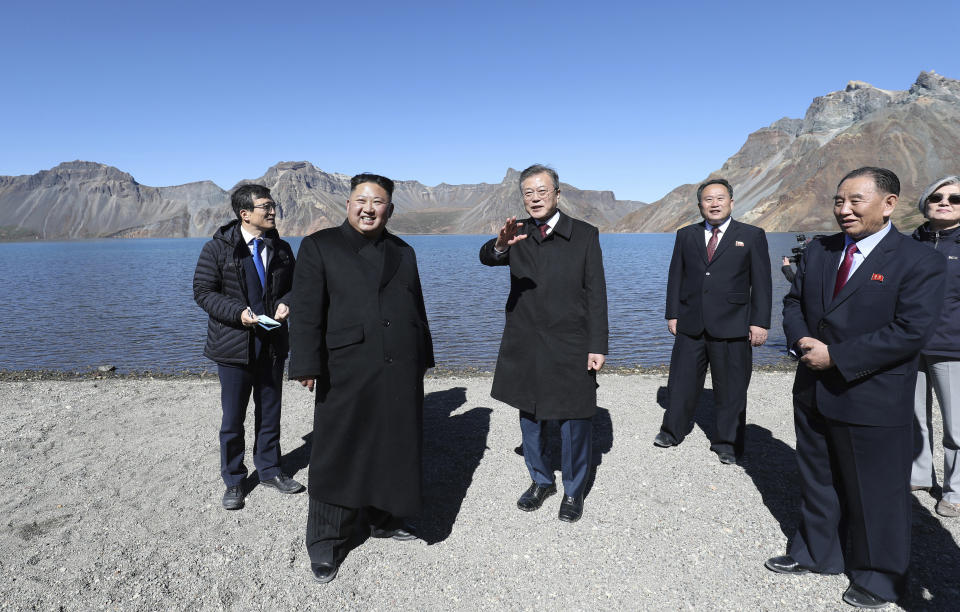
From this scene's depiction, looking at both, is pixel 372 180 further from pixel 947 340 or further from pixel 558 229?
pixel 947 340

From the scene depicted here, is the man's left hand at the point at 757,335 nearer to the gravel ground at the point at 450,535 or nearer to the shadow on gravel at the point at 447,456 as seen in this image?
the gravel ground at the point at 450,535

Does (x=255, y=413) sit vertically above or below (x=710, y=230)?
below

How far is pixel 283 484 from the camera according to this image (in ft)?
17.4

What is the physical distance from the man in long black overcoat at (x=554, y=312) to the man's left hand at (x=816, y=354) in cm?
145

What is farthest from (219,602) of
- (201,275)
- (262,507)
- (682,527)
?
(682,527)

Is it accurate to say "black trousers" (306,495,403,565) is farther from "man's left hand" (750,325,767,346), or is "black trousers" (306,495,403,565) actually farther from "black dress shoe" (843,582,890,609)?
"man's left hand" (750,325,767,346)

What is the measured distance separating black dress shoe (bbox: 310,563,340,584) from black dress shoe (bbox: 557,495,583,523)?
1.96m

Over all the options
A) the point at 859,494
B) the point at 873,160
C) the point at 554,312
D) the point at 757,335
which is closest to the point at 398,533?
the point at 554,312

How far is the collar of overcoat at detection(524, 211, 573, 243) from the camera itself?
4.49 metres

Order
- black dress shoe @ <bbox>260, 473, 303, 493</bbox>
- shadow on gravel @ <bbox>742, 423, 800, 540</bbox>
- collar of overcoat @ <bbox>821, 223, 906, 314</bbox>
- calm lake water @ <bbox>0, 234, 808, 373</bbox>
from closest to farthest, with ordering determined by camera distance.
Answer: collar of overcoat @ <bbox>821, 223, 906, 314</bbox> < shadow on gravel @ <bbox>742, 423, 800, 540</bbox> < black dress shoe @ <bbox>260, 473, 303, 493</bbox> < calm lake water @ <bbox>0, 234, 808, 373</bbox>

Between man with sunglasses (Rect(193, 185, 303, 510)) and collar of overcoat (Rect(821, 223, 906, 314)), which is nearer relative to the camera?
collar of overcoat (Rect(821, 223, 906, 314))

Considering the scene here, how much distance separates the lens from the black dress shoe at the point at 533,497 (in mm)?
4926

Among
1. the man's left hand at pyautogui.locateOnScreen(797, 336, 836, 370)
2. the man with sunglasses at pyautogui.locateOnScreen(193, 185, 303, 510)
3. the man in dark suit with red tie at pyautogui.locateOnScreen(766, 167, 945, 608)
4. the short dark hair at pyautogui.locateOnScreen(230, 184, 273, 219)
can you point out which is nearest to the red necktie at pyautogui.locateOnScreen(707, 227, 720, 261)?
the man in dark suit with red tie at pyautogui.locateOnScreen(766, 167, 945, 608)

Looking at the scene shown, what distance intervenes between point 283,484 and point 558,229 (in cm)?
363
